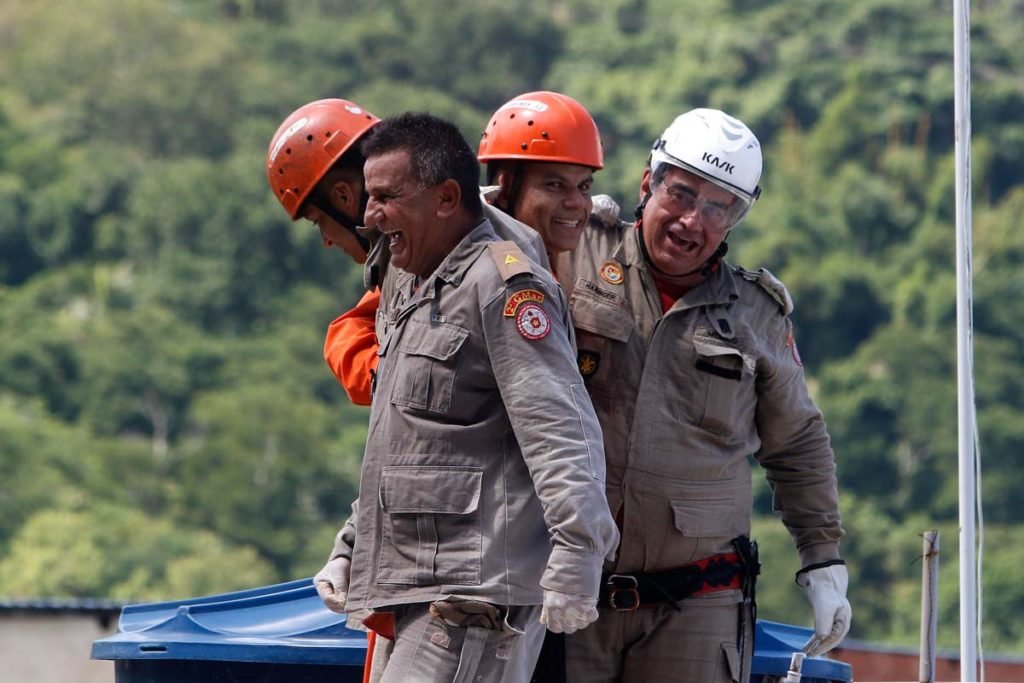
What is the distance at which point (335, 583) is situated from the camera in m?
3.84

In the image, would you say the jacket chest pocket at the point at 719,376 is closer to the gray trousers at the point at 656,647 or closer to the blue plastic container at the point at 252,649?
the gray trousers at the point at 656,647

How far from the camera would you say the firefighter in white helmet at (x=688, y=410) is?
4113 millimetres

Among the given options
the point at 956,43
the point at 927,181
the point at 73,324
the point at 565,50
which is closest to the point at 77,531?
the point at 73,324

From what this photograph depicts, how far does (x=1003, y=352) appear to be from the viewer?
1937 inches

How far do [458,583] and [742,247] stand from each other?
4905 centimetres

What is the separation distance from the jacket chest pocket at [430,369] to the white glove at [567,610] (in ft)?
1.26

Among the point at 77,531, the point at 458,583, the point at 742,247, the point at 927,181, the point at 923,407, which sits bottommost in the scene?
the point at 458,583

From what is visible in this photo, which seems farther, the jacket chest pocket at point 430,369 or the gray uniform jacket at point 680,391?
the gray uniform jacket at point 680,391

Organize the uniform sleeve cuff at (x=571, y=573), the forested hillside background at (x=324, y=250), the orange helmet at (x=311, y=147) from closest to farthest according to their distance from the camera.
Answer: the uniform sleeve cuff at (x=571, y=573) < the orange helmet at (x=311, y=147) < the forested hillside background at (x=324, y=250)

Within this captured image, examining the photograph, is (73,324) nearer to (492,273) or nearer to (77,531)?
(77,531)

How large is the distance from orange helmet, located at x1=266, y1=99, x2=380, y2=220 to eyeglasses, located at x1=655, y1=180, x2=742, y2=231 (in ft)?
2.07

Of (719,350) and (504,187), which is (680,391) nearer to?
(719,350)

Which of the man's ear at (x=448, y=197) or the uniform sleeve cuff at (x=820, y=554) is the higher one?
the man's ear at (x=448, y=197)

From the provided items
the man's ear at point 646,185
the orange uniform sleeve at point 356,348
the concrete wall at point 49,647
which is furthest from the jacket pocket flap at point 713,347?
the concrete wall at point 49,647
